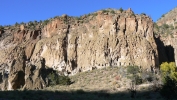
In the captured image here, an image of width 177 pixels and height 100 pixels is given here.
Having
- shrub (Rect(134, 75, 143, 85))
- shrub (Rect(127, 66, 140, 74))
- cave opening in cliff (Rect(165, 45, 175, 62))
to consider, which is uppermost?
cave opening in cliff (Rect(165, 45, 175, 62))

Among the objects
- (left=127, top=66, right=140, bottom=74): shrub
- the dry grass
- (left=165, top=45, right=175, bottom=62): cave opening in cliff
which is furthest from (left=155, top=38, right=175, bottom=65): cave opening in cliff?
the dry grass

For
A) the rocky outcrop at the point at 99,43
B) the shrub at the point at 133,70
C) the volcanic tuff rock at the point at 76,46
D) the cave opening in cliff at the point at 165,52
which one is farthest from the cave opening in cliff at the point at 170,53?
the shrub at the point at 133,70

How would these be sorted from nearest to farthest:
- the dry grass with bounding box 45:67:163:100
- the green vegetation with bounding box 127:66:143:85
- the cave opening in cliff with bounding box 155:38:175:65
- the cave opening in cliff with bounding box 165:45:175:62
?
the dry grass with bounding box 45:67:163:100 → the green vegetation with bounding box 127:66:143:85 → the cave opening in cliff with bounding box 155:38:175:65 → the cave opening in cliff with bounding box 165:45:175:62

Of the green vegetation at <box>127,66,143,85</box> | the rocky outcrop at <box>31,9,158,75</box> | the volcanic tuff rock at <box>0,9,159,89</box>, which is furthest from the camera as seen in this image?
the rocky outcrop at <box>31,9,158,75</box>

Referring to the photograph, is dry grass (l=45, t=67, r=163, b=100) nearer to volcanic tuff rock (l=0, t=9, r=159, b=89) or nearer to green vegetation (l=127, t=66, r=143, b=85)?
green vegetation (l=127, t=66, r=143, b=85)

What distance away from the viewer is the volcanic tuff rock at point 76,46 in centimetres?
6475

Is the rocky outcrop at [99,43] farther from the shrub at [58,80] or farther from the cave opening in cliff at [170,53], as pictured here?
the cave opening in cliff at [170,53]

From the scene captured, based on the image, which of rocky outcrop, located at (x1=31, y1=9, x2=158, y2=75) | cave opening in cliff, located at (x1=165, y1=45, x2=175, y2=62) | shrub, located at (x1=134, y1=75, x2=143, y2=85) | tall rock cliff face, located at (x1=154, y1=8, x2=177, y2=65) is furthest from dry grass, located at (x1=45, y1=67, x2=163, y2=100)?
cave opening in cliff, located at (x1=165, y1=45, x2=175, y2=62)


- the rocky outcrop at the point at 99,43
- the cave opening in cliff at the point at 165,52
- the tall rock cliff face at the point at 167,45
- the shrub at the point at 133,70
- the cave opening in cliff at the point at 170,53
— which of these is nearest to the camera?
the shrub at the point at 133,70

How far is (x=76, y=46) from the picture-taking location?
73.8 meters

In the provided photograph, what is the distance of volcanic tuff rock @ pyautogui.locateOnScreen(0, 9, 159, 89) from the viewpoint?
212ft

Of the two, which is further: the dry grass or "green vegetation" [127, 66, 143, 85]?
"green vegetation" [127, 66, 143, 85]

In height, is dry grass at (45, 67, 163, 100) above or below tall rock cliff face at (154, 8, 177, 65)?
below

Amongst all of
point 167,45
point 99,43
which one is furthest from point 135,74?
point 167,45
